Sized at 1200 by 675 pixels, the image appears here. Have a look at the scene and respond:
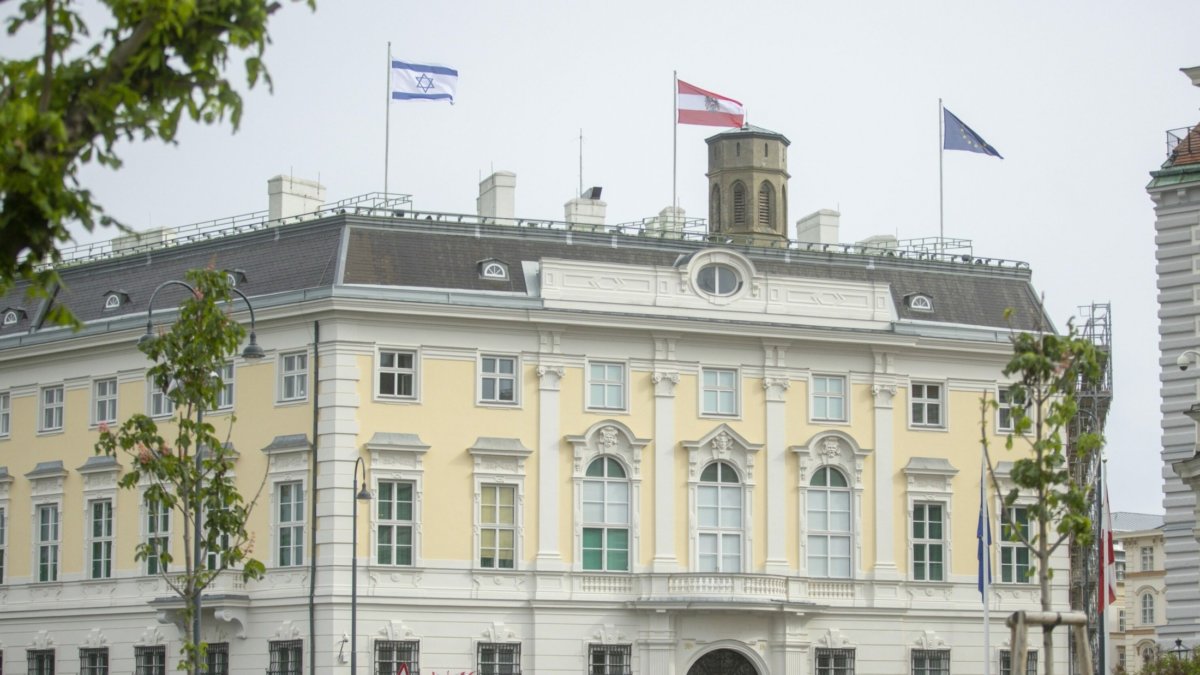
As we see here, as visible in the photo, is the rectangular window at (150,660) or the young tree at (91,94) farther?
the rectangular window at (150,660)

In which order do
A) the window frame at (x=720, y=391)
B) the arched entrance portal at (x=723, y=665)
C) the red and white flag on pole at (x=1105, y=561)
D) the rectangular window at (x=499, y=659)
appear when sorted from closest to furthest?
1. the red and white flag on pole at (x=1105, y=561)
2. the rectangular window at (x=499, y=659)
3. the arched entrance portal at (x=723, y=665)
4. the window frame at (x=720, y=391)

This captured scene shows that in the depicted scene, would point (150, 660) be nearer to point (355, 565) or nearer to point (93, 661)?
point (93, 661)

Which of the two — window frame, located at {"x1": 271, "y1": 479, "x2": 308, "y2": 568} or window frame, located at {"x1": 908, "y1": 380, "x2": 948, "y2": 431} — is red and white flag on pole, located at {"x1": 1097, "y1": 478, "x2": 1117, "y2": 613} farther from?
window frame, located at {"x1": 271, "y1": 479, "x2": 308, "y2": 568}

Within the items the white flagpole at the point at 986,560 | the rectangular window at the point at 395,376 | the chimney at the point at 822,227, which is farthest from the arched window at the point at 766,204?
the rectangular window at the point at 395,376

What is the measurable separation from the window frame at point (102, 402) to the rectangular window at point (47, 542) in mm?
3069

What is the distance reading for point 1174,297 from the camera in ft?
223

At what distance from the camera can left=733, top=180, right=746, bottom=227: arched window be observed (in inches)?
3472

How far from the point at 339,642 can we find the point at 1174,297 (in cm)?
2637

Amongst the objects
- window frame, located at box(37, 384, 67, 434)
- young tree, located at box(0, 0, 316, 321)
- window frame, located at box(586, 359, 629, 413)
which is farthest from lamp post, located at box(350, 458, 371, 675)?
young tree, located at box(0, 0, 316, 321)

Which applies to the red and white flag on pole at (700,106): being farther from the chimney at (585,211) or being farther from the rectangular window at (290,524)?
the rectangular window at (290,524)

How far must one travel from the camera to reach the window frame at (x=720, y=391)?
6881 cm

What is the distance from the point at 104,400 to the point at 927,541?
83.4 feet

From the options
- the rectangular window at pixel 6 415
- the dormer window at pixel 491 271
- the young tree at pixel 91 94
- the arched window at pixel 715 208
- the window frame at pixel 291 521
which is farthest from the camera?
the arched window at pixel 715 208

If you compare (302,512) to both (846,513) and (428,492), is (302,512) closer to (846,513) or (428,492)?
(428,492)
